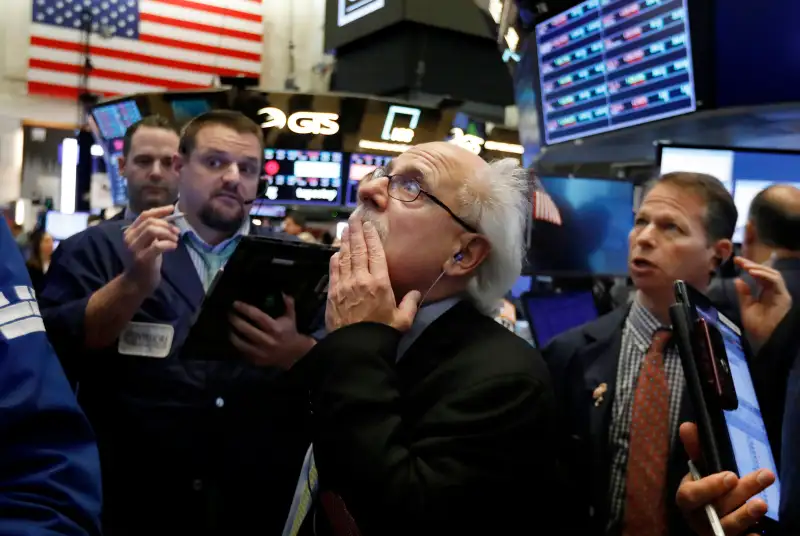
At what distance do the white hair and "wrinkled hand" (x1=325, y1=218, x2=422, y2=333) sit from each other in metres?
0.20

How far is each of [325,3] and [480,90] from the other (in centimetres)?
353

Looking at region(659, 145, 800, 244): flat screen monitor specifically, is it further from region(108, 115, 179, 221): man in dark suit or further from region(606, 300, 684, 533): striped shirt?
region(108, 115, 179, 221): man in dark suit

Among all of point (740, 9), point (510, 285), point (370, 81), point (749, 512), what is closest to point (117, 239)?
point (510, 285)

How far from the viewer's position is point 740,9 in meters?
2.83

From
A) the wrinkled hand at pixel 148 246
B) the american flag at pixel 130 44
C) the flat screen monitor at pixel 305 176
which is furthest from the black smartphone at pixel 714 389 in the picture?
the american flag at pixel 130 44

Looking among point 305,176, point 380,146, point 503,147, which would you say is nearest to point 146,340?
point 305,176

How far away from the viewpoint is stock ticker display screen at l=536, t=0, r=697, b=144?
302 centimetres

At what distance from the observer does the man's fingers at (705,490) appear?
970 mm

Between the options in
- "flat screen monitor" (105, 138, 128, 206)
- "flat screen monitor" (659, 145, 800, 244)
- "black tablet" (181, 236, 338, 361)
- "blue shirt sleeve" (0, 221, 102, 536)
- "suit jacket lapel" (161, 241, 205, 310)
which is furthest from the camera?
"flat screen monitor" (105, 138, 128, 206)

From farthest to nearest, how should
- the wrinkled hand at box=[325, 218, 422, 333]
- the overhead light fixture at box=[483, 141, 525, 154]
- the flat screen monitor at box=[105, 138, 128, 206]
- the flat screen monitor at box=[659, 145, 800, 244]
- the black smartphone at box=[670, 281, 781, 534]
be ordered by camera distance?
the overhead light fixture at box=[483, 141, 525, 154]
the flat screen monitor at box=[105, 138, 128, 206]
the flat screen monitor at box=[659, 145, 800, 244]
the wrinkled hand at box=[325, 218, 422, 333]
the black smartphone at box=[670, 281, 781, 534]

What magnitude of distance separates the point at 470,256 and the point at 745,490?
0.67 meters

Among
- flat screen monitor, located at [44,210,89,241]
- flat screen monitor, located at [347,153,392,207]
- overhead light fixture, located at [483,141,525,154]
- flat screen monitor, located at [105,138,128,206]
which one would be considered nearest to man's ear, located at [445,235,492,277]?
Answer: flat screen monitor, located at [347,153,392,207]

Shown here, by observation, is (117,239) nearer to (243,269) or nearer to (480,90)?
(243,269)

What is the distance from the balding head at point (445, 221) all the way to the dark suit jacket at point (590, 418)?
0.68 metres
